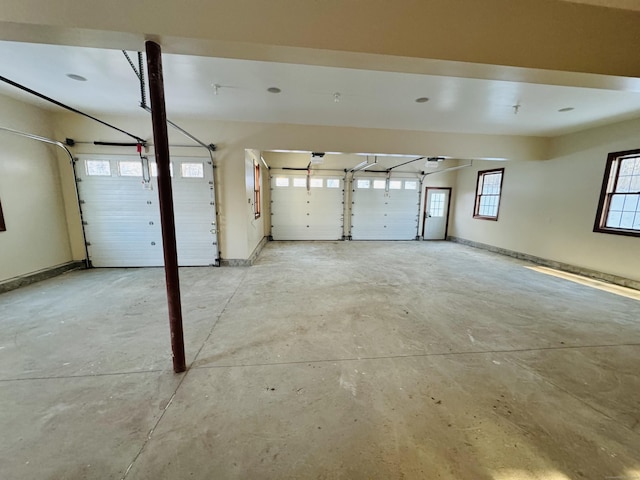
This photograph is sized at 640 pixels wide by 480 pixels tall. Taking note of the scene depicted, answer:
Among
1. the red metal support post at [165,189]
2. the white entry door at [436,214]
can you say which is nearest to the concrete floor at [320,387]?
the red metal support post at [165,189]

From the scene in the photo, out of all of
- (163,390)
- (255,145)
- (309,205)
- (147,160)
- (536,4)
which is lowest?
(163,390)

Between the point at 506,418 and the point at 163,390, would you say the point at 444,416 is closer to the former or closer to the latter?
the point at 506,418

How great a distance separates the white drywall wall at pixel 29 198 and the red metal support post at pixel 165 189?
389 cm

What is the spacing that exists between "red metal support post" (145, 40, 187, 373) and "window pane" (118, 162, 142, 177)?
12.7 feet

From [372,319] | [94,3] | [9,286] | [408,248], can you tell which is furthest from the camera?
[408,248]

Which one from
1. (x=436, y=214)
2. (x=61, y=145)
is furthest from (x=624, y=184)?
(x=61, y=145)

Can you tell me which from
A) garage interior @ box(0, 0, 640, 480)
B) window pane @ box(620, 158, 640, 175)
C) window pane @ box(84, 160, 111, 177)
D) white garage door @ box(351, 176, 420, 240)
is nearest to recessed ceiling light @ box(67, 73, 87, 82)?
garage interior @ box(0, 0, 640, 480)

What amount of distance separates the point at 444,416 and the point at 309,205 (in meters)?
7.46

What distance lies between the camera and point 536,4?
1.78m

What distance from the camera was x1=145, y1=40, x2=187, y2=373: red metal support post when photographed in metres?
1.72

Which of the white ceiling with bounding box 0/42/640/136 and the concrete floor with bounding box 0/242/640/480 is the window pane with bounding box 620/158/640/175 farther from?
the concrete floor with bounding box 0/242/640/480

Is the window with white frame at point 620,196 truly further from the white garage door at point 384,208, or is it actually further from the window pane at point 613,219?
the white garage door at point 384,208

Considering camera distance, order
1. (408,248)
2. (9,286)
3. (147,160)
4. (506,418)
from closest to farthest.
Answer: (506,418) < (9,286) < (147,160) < (408,248)

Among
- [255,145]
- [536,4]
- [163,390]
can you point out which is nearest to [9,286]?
[163,390]
